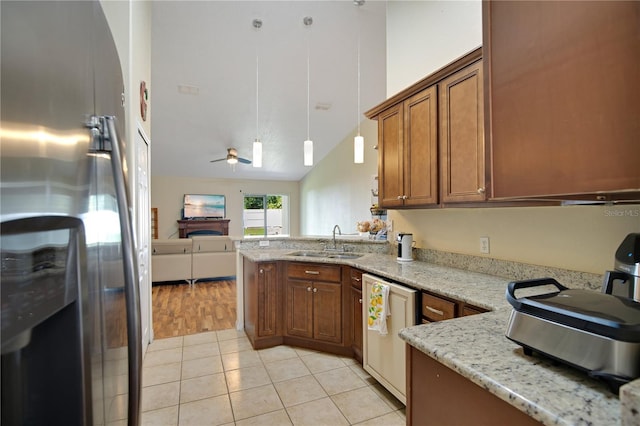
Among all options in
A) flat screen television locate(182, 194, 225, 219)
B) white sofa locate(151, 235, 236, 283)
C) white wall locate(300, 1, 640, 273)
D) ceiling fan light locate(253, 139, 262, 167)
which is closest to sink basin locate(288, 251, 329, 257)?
white wall locate(300, 1, 640, 273)

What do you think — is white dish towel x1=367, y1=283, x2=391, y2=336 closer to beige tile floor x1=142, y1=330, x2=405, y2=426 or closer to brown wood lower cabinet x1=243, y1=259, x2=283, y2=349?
beige tile floor x1=142, y1=330, x2=405, y2=426

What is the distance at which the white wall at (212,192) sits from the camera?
8703 mm

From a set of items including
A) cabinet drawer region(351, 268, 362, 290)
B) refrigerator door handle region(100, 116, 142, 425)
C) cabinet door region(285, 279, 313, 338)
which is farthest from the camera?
cabinet door region(285, 279, 313, 338)

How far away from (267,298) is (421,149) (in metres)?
1.89

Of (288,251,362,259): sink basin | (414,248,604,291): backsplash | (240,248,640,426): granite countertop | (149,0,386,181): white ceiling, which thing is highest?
(149,0,386,181): white ceiling

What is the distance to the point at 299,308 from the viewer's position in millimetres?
2947

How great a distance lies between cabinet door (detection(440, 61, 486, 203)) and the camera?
1.96 metres

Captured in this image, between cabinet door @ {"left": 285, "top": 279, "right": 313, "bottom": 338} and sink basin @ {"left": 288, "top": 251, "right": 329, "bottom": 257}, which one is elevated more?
sink basin @ {"left": 288, "top": 251, "right": 329, "bottom": 257}

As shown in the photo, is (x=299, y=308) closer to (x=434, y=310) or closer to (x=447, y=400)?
(x=434, y=310)

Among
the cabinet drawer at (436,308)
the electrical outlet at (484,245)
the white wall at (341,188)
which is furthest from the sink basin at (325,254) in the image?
the white wall at (341,188)

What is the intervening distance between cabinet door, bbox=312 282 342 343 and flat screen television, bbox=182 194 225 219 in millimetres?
7042

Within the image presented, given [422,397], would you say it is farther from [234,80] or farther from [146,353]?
[234,80]

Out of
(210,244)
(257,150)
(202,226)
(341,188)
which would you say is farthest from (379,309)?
(202,226)

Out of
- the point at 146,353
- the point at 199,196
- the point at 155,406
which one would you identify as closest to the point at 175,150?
the point at 199,196
